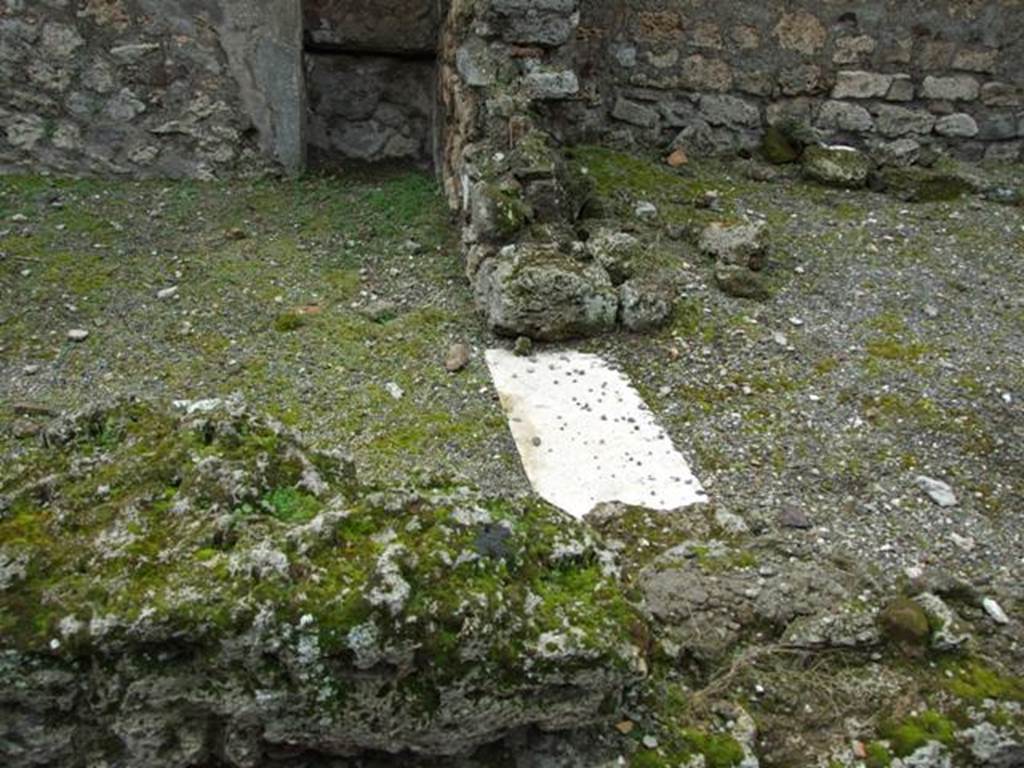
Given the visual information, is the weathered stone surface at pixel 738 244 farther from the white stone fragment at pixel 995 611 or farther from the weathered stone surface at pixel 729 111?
the white stone fragment at pixel 995 611

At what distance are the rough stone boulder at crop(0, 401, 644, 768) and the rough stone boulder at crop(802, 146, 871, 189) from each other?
406cm

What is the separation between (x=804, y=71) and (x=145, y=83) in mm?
3808

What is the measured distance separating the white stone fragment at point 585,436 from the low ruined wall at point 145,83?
2.50 metres

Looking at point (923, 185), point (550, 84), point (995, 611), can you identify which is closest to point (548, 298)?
point (550, 84)

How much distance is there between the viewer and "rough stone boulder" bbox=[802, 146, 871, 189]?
5652 mm

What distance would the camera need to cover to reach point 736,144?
6129 mm

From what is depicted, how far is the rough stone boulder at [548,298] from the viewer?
13.7 feet

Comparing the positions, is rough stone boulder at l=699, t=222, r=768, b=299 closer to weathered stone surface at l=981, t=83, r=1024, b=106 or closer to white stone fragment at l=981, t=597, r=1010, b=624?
white stone fragment at l=981, t=597, r=1010, b=624

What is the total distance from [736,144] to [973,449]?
3.06m

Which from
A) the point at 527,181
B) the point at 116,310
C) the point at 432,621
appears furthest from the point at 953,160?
the point at 432,621

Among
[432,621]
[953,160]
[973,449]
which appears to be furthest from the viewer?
[953,160]

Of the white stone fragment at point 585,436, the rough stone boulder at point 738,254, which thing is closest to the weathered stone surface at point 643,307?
the white stone fragment at point 585,436

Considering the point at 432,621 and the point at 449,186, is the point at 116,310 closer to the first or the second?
the point at 449,186

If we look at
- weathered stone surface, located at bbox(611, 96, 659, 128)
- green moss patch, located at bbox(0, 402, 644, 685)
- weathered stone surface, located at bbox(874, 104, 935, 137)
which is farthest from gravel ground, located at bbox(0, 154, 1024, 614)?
green moss patch, located at bbox(0, 402, 644, 685)
